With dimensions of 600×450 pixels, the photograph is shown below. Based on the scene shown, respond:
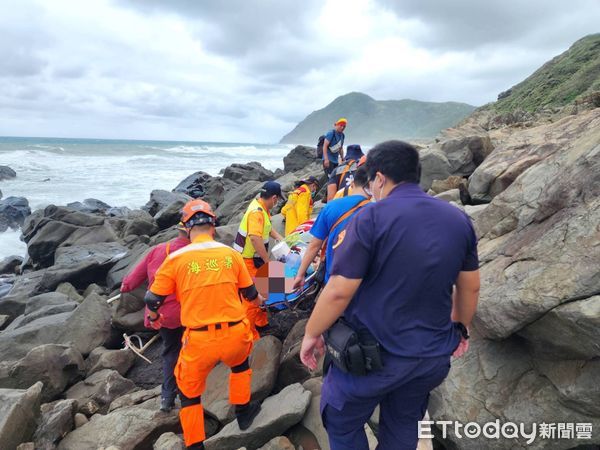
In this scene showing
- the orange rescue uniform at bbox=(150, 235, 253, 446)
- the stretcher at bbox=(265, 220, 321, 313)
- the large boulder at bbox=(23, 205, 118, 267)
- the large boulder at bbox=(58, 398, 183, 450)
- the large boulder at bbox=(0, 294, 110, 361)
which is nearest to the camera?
the orange rescue uniform at bbox=(150, 235, 253, 446)

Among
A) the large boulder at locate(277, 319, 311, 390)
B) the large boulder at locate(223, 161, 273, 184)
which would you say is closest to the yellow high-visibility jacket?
the large boulder at locate(277, 319, 311, 390)

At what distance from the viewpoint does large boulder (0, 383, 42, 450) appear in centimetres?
385

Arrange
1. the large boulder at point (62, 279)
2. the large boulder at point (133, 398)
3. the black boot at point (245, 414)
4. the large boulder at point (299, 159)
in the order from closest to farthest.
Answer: the black boot at point (245, 414) → the large boulder at point (133, 398) → the large boulder at point (62, 279) → the large boulder at point (299, 159)

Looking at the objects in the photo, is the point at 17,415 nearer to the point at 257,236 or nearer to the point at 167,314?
the point at 167,314

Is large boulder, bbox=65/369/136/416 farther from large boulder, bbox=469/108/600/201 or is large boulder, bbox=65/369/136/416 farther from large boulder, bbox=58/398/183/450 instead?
large boulder, bbox=469/108/600/201

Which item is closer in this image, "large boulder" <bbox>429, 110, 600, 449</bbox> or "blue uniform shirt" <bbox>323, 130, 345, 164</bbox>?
"large boulder" <bbox>429, 110, 600, 449</bbox>

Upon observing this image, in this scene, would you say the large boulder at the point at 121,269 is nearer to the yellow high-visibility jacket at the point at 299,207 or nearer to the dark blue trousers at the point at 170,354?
the yellow high-visibility jacket at the point at 299,207

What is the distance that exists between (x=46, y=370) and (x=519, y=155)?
23.8ft

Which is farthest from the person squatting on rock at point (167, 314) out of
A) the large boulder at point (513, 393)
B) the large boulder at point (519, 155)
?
the large boulder at point (519, 155)

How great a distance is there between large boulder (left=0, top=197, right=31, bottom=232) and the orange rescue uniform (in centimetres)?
2002

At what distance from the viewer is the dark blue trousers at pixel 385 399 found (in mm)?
2344

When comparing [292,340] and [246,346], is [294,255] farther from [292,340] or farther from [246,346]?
[246,346]

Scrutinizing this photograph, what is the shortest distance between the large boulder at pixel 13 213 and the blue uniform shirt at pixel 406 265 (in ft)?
72.0

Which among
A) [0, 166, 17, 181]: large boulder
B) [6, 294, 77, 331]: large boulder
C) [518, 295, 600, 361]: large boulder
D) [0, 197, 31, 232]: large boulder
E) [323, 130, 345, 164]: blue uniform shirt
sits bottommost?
[0, 197, 31, 232]: large boulder
